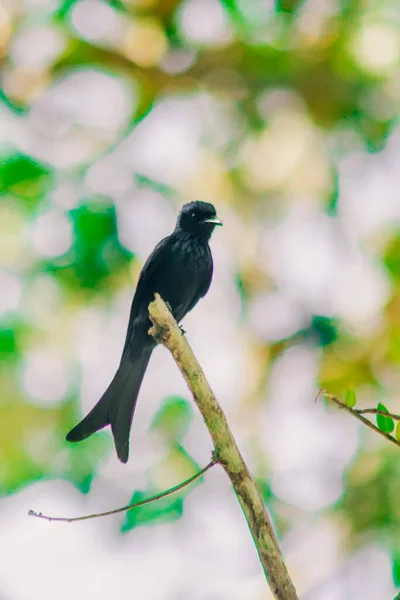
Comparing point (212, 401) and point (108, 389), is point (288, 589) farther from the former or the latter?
point (108, 389)

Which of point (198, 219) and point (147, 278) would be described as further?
point (198, 219)

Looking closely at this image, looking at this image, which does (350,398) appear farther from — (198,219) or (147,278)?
(198,219)

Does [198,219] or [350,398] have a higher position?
[198,219]

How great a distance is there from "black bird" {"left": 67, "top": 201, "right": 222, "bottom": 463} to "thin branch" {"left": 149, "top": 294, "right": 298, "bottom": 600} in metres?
1.56

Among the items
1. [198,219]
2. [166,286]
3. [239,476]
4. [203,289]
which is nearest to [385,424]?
[239,476]

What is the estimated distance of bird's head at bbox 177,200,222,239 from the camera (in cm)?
490

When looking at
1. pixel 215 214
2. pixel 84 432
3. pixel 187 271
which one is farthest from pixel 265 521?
pixel 215 214

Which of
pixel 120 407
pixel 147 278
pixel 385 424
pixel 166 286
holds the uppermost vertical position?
pixel 147 278

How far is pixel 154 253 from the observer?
4.81 m

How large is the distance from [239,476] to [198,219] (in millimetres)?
2742

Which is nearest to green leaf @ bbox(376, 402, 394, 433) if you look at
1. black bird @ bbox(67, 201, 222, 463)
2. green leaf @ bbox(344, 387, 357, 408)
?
green leaf @ bbox(344, 387, 357, 408)

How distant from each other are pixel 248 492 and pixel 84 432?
1.59 metres

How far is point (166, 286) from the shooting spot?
4.65 metres

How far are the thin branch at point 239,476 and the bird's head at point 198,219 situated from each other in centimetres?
216
